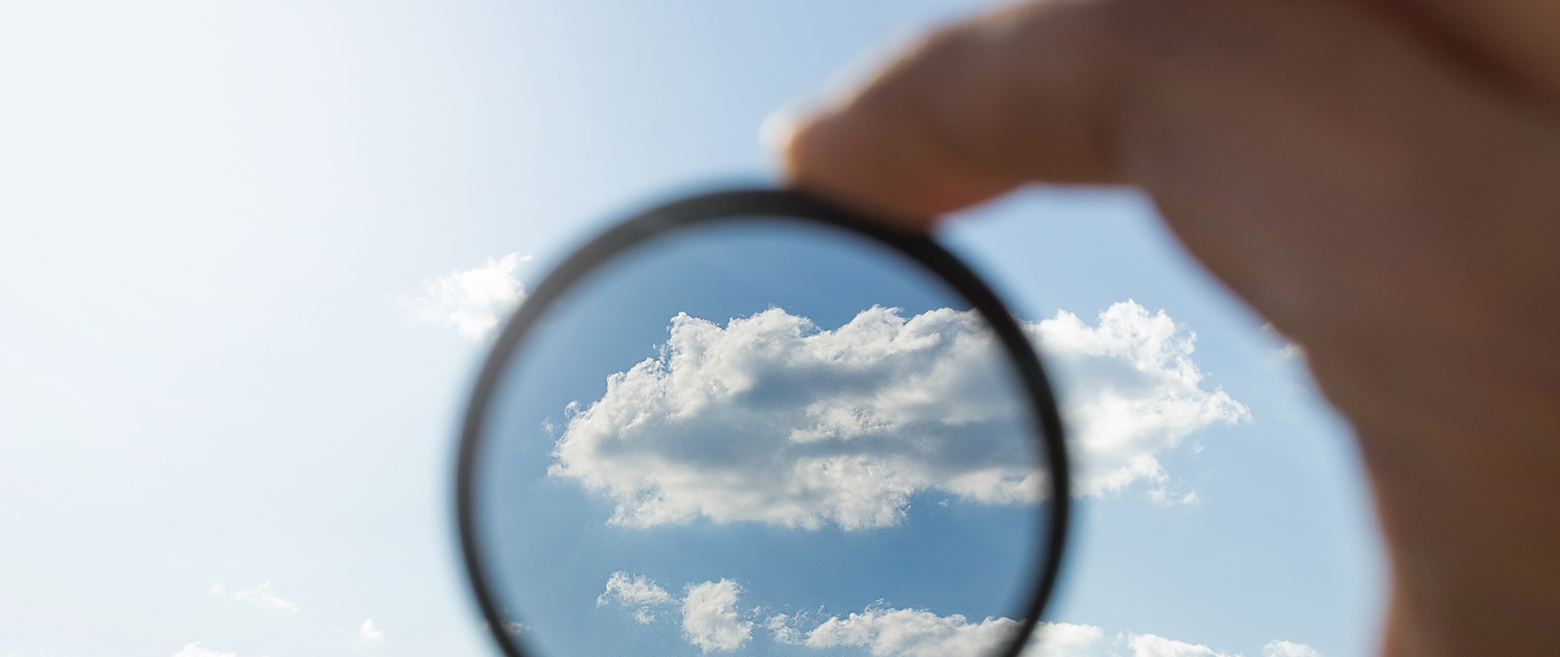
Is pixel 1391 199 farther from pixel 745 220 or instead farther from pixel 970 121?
pixel 745 220

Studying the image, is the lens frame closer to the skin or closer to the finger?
the finger

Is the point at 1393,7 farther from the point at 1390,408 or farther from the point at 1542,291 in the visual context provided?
the point at 1390,408

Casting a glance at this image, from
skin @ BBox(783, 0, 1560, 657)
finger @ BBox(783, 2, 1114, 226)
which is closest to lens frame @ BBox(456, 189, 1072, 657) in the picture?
finger @ BBox(783, 2, 1114, 226)

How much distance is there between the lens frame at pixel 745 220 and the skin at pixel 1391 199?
0.66 meters

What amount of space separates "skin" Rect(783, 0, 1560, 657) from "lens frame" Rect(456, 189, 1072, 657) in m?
0.66

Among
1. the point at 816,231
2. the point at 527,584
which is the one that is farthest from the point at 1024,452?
the point at 527,584

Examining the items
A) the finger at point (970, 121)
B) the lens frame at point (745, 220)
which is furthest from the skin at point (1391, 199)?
the lens frame at point (745, 220)

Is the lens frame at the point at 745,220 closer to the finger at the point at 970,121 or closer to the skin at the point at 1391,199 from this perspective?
the finger at the point at 970,121

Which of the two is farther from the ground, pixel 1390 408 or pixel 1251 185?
pixel 1251 185

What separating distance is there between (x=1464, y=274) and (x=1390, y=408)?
439 mm

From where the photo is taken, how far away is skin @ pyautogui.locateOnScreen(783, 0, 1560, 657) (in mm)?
2117

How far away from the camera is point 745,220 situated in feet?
10.6

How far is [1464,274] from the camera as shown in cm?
212

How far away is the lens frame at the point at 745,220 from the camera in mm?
3127
